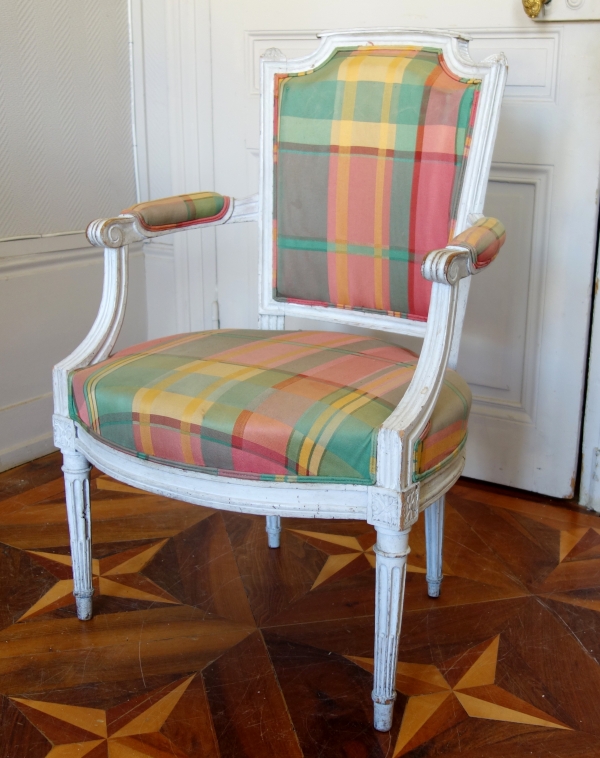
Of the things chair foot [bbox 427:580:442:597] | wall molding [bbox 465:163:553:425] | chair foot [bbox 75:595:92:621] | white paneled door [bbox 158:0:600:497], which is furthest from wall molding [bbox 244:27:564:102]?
chair foot [bbox 75:595:92:621]

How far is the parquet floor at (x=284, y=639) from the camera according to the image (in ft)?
3.78

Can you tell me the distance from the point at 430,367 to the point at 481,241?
0.18 metres

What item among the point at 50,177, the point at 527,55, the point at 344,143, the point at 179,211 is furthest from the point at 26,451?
the point at 527,55

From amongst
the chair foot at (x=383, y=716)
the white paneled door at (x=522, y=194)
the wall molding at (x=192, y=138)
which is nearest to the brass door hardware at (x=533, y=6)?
the white paneled door at (x=522, y=194)

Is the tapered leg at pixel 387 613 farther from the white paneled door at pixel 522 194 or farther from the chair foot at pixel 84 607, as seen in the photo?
the white paneled door at pixel 522 194

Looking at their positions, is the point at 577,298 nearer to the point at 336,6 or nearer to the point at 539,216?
the point at 539,216

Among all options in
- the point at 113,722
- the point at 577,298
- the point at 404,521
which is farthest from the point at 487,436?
the point at 113,722

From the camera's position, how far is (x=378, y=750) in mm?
1127

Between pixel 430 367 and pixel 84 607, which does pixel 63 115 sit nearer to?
pixel 84 607

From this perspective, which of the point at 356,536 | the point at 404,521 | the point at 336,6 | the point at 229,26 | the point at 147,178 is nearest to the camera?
the point at 404,521

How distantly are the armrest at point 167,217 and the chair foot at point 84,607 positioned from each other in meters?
0.57

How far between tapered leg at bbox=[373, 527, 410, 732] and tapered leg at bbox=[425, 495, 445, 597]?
0.28 meters

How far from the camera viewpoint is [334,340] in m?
1.32

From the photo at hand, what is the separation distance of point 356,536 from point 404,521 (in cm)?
68
